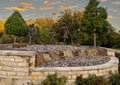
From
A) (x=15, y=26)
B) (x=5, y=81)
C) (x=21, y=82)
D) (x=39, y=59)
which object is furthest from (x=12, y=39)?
(x=21, y=82)

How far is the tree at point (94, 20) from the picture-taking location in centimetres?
1795

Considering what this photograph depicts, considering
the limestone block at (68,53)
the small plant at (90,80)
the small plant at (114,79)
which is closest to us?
the small plant at (90,80)

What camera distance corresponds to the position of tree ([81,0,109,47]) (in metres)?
18.0

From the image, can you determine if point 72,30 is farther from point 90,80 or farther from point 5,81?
point 5,81

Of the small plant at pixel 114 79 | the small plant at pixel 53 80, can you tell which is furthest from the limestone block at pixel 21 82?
the small plant at pixel 114 79

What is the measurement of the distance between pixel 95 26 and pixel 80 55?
22.7 ft

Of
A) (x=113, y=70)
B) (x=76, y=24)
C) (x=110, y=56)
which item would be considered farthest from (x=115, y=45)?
(x=113, y=70)

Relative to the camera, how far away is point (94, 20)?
60.2 feet

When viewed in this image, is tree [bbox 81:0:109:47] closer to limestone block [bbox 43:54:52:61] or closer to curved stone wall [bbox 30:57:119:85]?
limestone block [bbox 43:54:52:61]

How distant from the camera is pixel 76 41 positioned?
23.8m

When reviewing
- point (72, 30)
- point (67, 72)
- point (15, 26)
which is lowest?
point (67, 72)

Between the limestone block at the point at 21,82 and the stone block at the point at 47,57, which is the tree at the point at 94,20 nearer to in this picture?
the stone block at the point at 47,57

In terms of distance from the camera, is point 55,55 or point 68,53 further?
point 68,53

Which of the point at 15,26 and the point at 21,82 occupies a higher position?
the point at 15,26
